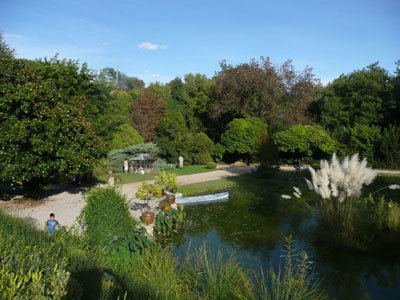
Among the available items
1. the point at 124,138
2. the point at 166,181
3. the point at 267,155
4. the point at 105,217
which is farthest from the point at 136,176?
the point at 105,217

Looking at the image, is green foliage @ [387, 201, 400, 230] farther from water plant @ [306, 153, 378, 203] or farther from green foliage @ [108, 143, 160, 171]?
green foliage @ [108, 143, 160, 171]

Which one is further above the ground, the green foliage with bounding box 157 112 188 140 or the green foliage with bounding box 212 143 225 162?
the green foliage with bounding box 157 112 188 140

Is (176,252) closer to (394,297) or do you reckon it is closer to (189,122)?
(394,297)

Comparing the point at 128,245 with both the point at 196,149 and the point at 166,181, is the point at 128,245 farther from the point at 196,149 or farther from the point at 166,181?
the point at 196,149

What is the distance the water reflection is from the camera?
268 inches

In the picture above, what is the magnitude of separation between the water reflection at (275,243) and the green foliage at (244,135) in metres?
14.6

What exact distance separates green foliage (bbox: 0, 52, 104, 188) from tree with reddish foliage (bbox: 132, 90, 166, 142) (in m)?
23.4

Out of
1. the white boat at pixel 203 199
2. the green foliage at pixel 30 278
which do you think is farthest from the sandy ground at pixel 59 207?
the green foliage at pixel 30 278

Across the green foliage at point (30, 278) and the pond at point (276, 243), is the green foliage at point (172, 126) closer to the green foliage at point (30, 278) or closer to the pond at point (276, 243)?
the pond at point (276, 243)

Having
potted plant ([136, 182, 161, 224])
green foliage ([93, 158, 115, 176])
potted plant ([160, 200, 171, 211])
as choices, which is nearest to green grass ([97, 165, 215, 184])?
green foliage ([93, 158, 115, 176])

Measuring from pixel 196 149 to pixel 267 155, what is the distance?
33.4ft

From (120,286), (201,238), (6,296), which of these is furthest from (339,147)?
(6,296)

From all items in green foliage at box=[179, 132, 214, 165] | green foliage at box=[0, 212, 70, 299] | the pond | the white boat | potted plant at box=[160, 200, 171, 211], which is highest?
green foliage at box=[179, 132, 214, 165]

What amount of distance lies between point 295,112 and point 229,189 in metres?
16.0
